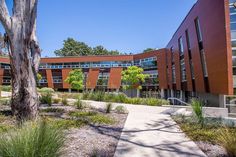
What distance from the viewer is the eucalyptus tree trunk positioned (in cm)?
725

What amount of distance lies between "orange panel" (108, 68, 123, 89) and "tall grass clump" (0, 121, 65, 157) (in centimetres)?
3752

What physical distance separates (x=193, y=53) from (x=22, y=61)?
15771 millimetres

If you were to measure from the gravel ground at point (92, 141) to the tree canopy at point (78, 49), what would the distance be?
74.0 m

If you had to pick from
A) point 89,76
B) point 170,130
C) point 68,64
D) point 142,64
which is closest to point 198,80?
point 170,130

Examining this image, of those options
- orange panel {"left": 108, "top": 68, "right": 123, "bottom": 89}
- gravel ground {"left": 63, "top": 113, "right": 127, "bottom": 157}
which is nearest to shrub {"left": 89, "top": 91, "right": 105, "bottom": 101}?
gravel ground {"left": 63, "top": 113, "right": 127, "bottom": 157}

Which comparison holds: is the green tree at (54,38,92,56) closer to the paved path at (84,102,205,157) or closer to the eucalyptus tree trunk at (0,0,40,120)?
the eucalyptus tree trunk at (0,0,40,120)

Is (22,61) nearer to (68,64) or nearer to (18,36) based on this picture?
(18,36)

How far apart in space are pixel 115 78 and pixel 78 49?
142ft

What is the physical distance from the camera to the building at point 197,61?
12750 mm

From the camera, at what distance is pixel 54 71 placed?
45.8m

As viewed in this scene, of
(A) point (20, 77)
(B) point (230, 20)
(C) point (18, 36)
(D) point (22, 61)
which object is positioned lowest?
(A) point (20, 77)

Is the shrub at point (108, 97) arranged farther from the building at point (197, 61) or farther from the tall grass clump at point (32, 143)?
the tall grass clump at point (32, 143)

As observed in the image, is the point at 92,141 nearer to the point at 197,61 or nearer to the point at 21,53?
the point at 21,53

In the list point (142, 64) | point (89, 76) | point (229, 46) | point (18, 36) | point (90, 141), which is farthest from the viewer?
point (89, 76)
